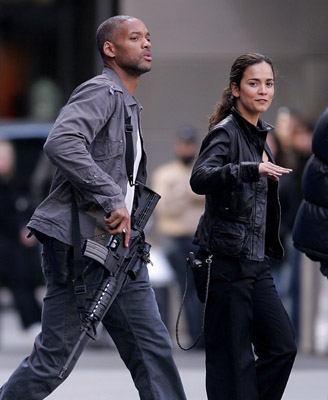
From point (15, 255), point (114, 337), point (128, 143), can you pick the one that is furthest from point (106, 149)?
point (15, 255)

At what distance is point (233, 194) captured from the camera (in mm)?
5410

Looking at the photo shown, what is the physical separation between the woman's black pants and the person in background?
180 inches

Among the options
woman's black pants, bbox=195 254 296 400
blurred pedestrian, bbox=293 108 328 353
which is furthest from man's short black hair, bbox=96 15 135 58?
blurred pedestrian, bbox=293 108 328 353

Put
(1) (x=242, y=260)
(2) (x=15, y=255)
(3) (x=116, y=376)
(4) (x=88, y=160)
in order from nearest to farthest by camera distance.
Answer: (4) (x=88, y=160)
(1) (x=242, y=260)
(3) (x=116, y=376)
(2) (x=15, y=255)

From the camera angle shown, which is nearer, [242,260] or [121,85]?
[121,85]

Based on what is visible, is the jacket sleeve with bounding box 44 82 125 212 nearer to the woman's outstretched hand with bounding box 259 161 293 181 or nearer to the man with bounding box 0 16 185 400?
the man with bounding box 0 16 185 400

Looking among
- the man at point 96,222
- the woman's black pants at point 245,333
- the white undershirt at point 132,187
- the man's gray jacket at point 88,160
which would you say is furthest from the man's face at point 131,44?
the woman's black pants at point 245,333

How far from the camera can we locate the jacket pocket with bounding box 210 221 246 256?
5.43 metres

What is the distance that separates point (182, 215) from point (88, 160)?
5.33m

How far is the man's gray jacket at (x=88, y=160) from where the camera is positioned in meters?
5.03

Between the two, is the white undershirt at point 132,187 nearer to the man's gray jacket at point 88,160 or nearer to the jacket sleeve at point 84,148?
the man's gray jacket at point 88,160

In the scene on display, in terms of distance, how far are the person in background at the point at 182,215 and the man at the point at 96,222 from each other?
4.88 metres

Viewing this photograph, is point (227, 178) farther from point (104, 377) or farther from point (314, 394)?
point (104, 377)

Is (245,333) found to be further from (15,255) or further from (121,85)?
(15,255)
